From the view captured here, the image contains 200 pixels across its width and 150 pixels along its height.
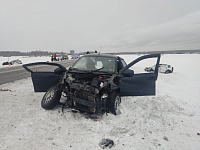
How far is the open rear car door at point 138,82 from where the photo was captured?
15.1 ft

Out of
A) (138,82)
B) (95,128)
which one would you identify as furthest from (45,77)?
(138,82)

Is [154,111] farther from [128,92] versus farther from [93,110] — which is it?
[93,110]

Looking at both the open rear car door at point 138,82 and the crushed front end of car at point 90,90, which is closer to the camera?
the crushed front end of car at point 90,90

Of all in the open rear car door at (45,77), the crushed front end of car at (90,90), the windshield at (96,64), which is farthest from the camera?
the open rear car door at (45,77)

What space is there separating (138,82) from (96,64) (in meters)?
1.44

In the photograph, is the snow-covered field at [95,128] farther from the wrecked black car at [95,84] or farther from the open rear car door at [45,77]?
the open rear car door at [45,77]

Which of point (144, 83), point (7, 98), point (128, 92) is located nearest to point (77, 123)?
point (128, 92)

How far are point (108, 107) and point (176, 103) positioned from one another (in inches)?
124

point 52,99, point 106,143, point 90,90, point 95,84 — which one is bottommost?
point 106,143

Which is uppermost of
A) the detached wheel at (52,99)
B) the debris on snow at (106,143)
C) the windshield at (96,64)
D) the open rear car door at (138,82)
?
the windshield at (96,64)

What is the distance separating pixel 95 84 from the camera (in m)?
3.93

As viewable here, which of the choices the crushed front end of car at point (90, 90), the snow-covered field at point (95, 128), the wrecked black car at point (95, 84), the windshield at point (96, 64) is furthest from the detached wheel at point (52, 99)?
the windshield at point (96, 64)

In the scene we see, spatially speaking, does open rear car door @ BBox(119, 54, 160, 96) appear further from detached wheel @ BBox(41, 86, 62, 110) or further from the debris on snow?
detached wheel @ BBox(41, 86, 62, 110)

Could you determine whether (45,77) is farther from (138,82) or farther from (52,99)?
(138,82)
